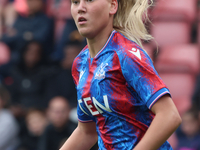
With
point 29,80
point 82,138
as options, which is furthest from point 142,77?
point 29,80

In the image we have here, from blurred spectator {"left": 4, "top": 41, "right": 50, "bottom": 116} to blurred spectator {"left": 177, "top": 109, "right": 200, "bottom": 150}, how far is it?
2.00 meters

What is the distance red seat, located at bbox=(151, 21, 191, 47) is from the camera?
235 inches

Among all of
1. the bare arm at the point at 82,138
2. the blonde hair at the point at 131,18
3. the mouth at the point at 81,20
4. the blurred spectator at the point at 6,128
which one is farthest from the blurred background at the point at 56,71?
the mouth at the point at 81,20

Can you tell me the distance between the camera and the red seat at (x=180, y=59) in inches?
217

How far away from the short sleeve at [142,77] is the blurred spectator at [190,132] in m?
2.71

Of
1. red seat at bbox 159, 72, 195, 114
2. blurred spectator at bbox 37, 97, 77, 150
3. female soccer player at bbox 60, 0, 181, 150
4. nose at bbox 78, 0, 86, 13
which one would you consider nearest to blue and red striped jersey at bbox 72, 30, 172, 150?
female soccer player at bbox 60, 0, 181, 150

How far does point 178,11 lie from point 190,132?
234 cm

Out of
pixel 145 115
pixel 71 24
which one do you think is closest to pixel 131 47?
pixel 145 115

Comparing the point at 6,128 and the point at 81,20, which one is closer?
the point at 81,20

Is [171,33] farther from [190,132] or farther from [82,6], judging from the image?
[82,6]

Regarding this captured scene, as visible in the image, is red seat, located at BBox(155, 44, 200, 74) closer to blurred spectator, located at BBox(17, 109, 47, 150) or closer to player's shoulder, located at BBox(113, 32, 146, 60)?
blurred spectator, located at BBox(17, 109, 47, 150)

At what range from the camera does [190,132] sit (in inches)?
174

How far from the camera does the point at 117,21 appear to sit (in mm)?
2145

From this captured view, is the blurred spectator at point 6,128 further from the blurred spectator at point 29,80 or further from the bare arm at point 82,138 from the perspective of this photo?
the bare arm at point 82,138
